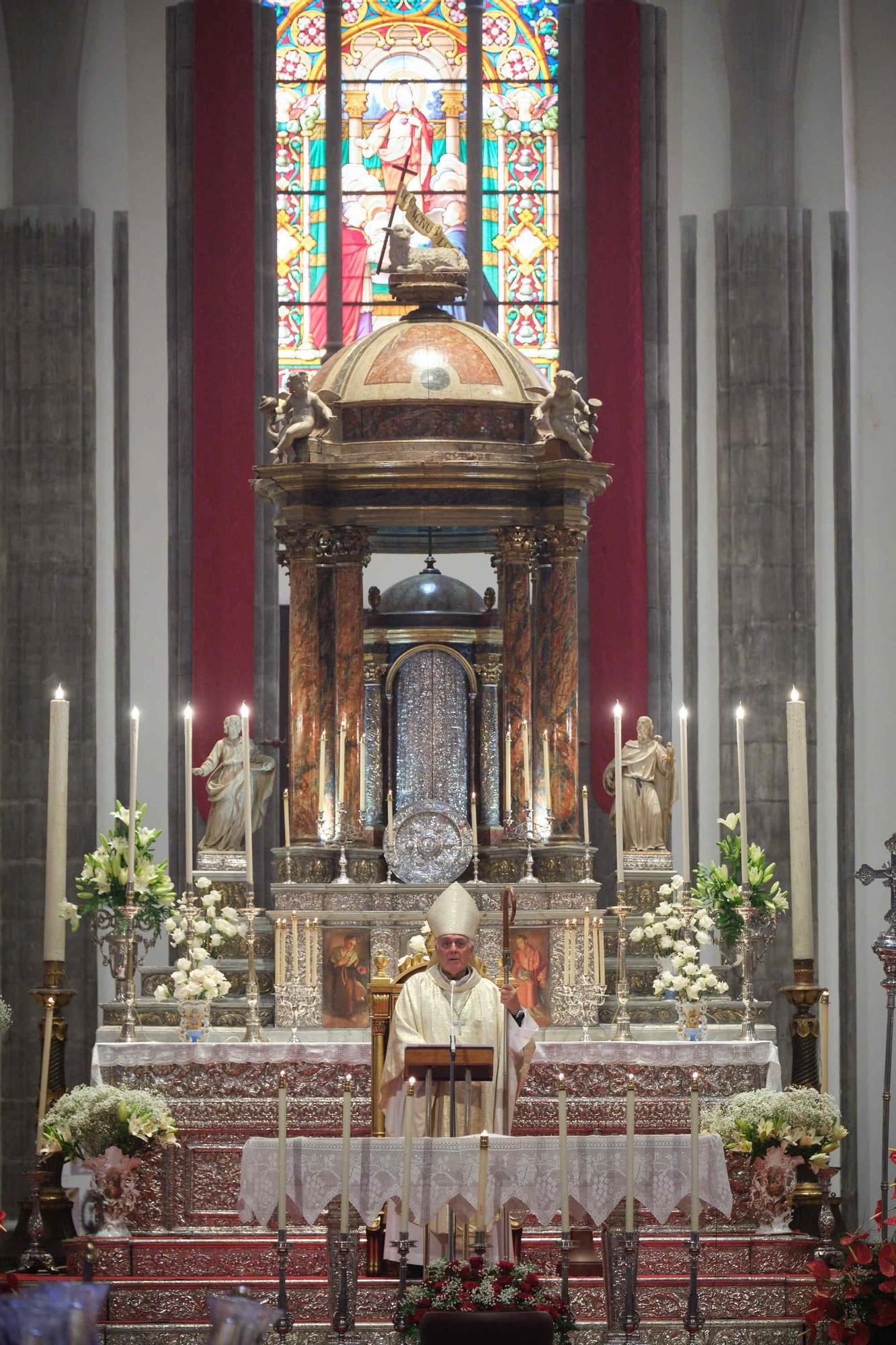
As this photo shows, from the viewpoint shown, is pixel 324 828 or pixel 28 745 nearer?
pixel 324 828

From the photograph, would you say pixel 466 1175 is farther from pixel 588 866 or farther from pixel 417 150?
pixel 417 150

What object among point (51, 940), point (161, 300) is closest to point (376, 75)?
point (161, 300)

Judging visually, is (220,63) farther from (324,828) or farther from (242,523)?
(324,828)

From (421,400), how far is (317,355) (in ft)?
16.9

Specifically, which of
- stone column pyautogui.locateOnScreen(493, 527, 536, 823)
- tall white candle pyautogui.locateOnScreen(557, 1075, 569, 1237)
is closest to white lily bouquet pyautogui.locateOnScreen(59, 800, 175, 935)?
stone column pyautogui.locateOnScreen(493, 527, 536, 823)

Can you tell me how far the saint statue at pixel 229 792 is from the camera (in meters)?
12.4

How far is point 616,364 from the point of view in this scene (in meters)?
16.1

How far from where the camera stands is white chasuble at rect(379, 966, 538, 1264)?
30.4ft

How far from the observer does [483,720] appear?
1205cm

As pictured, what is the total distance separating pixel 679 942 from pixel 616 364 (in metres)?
5.96

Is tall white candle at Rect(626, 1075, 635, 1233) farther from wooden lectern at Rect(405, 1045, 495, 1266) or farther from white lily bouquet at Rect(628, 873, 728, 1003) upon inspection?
white lily bouquet at Rect(628, 873, 728, 1003)

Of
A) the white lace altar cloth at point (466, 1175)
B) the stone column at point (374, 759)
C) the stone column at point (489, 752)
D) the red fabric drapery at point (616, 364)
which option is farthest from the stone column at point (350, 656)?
the red fabric drapery at point (616, 364)

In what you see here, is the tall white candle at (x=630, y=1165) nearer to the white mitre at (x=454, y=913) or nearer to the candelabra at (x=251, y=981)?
the white mitre at (x=454, y=913)

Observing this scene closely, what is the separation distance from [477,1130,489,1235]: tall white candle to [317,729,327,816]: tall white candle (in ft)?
12.0
